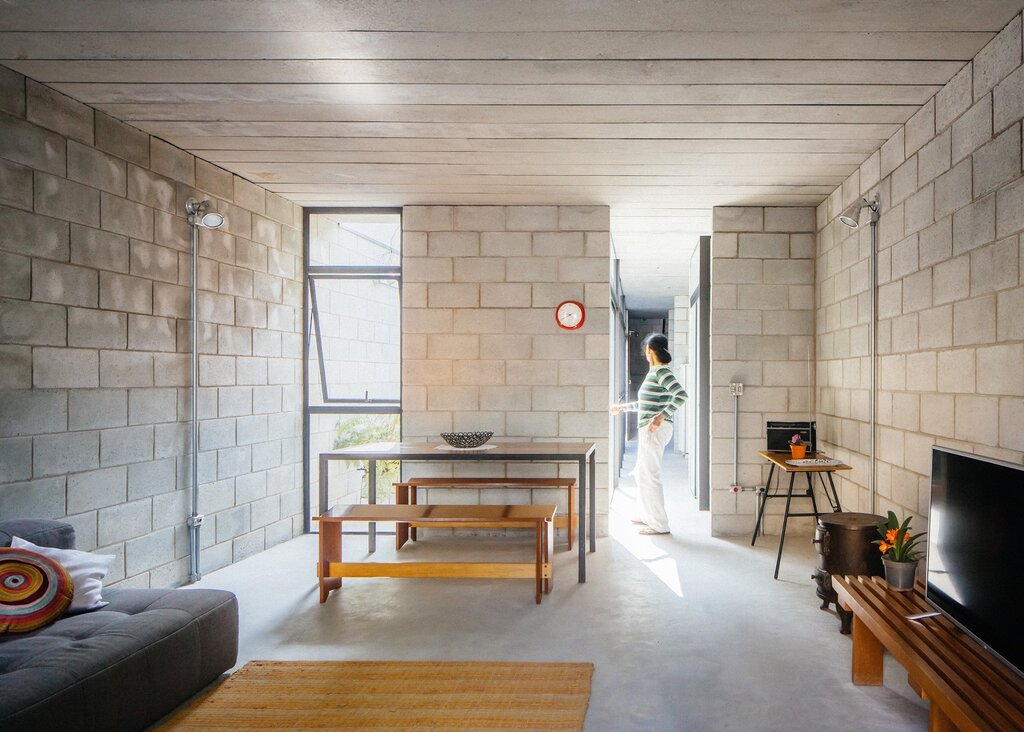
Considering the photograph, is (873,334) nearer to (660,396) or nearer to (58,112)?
(660,396)

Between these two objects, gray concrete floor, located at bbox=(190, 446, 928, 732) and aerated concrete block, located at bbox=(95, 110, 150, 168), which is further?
aerated concrete block, located at bbox=(95, 110, 150, 168)

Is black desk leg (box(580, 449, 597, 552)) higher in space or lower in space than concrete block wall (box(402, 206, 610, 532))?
lower

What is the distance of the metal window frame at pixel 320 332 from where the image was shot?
555cm

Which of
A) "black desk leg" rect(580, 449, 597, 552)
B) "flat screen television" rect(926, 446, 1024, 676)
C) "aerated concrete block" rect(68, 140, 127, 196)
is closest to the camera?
"flat screen television" rect(926, 446, 1024, 676)

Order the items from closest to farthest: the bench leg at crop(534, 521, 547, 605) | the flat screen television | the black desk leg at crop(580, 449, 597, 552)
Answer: the flat screen television, the bench leg at crop(534, 521, 547, 605), the black desk leg at crop(580, 449, 597, 552)

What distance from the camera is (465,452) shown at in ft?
14.4

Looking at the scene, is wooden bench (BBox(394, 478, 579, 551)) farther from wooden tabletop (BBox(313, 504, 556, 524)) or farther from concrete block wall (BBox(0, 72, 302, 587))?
concrete block wall (BBox(0, 72, 302, 587))

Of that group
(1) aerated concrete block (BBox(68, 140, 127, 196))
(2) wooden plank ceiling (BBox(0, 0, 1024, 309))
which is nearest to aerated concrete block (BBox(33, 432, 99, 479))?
(1) aerated concrete block (BBox(68, 140, 127, 196))

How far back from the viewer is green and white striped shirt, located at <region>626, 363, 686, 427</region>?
17.9 ft

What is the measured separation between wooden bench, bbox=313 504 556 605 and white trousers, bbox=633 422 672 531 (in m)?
1.63

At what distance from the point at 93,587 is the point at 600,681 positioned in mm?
2019

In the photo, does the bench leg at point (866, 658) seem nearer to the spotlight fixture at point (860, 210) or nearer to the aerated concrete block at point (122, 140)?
the spotlight fixture at point (860, 210)

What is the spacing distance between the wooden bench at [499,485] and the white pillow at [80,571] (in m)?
2.29

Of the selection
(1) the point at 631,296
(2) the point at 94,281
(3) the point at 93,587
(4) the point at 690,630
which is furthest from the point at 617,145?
(1) the point at 631,296
